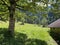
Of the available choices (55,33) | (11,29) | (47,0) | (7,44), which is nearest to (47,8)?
(47,0)

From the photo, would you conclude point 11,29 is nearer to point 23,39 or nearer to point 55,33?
point 23,39

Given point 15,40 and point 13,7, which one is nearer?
point 15,40

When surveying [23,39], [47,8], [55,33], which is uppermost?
[47,8]

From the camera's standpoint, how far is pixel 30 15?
70.5 ft

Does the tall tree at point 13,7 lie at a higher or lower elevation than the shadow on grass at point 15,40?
higher

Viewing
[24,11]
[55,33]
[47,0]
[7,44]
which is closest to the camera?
[7,44]

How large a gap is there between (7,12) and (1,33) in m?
2.42

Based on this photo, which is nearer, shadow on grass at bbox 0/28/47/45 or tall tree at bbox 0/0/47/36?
shadow on grass at bbox 0/28/47/45

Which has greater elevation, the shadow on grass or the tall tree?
the tall tree

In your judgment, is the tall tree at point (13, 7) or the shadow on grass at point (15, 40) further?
the tall tree at point (13, 7)

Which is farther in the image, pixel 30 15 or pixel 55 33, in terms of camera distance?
pixel 55 33

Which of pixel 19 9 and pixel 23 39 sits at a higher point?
pixel 19 9

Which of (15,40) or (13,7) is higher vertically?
(13,7)

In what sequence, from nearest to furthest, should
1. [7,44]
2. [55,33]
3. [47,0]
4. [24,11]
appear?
[7,44]
[47,0]
[24,11]
[55,33]
